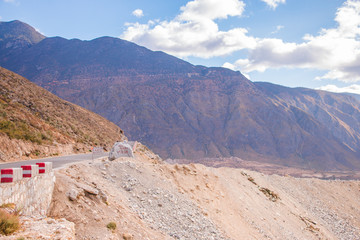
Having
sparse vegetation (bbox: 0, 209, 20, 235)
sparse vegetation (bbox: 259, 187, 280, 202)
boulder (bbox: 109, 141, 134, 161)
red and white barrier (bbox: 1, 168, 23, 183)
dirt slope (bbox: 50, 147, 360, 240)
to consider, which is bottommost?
sparse vegetation (bbox: 259, 187, 280, 202)

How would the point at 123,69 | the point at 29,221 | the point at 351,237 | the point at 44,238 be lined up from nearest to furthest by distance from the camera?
the point at 44,238
the point at 29,221
the point at 351,237
the point at 123,69

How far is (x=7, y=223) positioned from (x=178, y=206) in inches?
326

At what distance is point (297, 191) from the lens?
105 ft

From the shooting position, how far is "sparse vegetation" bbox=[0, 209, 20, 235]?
5.52m

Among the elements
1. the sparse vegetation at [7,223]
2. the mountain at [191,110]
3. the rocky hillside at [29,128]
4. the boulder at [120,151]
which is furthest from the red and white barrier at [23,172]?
the mountain at [191,110]

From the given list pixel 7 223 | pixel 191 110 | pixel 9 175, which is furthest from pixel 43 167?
pixel 191 110

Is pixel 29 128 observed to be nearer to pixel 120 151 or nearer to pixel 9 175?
pixel 120 151

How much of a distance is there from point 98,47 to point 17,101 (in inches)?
7108

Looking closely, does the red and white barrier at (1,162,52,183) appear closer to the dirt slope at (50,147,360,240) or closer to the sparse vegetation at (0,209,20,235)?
the sparse vegetation at (0,209,20,235)

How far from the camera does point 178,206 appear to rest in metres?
12.9

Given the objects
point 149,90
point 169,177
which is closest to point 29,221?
point 169,177

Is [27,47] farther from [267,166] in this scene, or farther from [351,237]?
[351,237]

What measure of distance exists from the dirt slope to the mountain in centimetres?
8468

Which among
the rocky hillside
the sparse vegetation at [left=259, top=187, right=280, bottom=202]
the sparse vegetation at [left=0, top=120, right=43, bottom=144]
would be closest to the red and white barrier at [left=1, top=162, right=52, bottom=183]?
the rocky hillside
